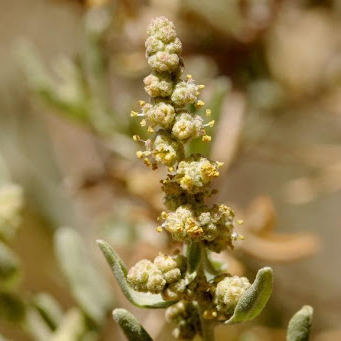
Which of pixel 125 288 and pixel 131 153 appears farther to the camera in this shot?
pixel 131 153

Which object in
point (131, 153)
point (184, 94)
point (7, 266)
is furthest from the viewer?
point (131, 153)

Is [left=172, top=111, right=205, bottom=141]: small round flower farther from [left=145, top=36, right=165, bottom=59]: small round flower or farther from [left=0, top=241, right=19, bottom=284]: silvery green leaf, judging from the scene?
[left=0, top=241, right=19, bottom=284]: silvery green leaf

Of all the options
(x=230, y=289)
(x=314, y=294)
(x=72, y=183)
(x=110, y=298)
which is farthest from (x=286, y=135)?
(x=230, y=289)

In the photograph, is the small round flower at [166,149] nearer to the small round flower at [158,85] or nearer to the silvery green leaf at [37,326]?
the small round flower at [158,85]

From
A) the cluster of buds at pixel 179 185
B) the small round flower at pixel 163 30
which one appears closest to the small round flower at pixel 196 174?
the cluster of buds at pixel 179 185

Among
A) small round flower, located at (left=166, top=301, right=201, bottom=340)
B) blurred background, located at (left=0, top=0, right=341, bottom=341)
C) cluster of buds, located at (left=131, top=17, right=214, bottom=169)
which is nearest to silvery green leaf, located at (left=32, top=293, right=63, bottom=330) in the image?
blurred background, located at (left=0, top=0, right=341, bottom=341)

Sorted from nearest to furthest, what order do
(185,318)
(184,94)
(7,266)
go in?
1. (184,94)
2. (185,318)
3. (7,266)

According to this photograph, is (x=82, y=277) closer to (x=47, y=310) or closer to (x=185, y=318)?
(x=47, y=310)

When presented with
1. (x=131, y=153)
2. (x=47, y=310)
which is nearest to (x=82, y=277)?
(x=47, y=310)
